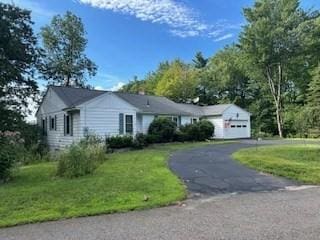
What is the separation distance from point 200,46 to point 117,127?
3666cm

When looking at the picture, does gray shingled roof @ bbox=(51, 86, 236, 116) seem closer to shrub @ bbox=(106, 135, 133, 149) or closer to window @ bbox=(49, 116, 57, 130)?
window @ bbox=(49, 116, 57, 130)

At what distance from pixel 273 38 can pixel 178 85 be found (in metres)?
13.9

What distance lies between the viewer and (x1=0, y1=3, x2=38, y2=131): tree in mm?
26156

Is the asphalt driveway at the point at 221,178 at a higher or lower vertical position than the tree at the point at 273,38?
lower

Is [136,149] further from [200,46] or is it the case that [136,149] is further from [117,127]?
[200,46]

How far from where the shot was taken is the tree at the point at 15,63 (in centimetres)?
2616

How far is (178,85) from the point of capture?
4759cm

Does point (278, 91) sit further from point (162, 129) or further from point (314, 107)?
point (314, 107)

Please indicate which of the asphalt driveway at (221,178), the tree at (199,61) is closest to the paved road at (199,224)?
the asphalt driveway at (221,178)

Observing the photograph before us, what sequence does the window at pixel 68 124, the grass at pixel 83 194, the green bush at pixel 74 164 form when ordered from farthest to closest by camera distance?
the window at pixel 68 124 < the green bush at pixel 74 164 < the grass at pixel 83 194

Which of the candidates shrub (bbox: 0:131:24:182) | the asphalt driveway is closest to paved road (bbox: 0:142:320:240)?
the asphalt driveway

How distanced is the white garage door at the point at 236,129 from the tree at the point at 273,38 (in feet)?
17.8

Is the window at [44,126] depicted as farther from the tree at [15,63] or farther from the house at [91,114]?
the tree at [15,63]

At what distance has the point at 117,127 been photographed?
23.1m
